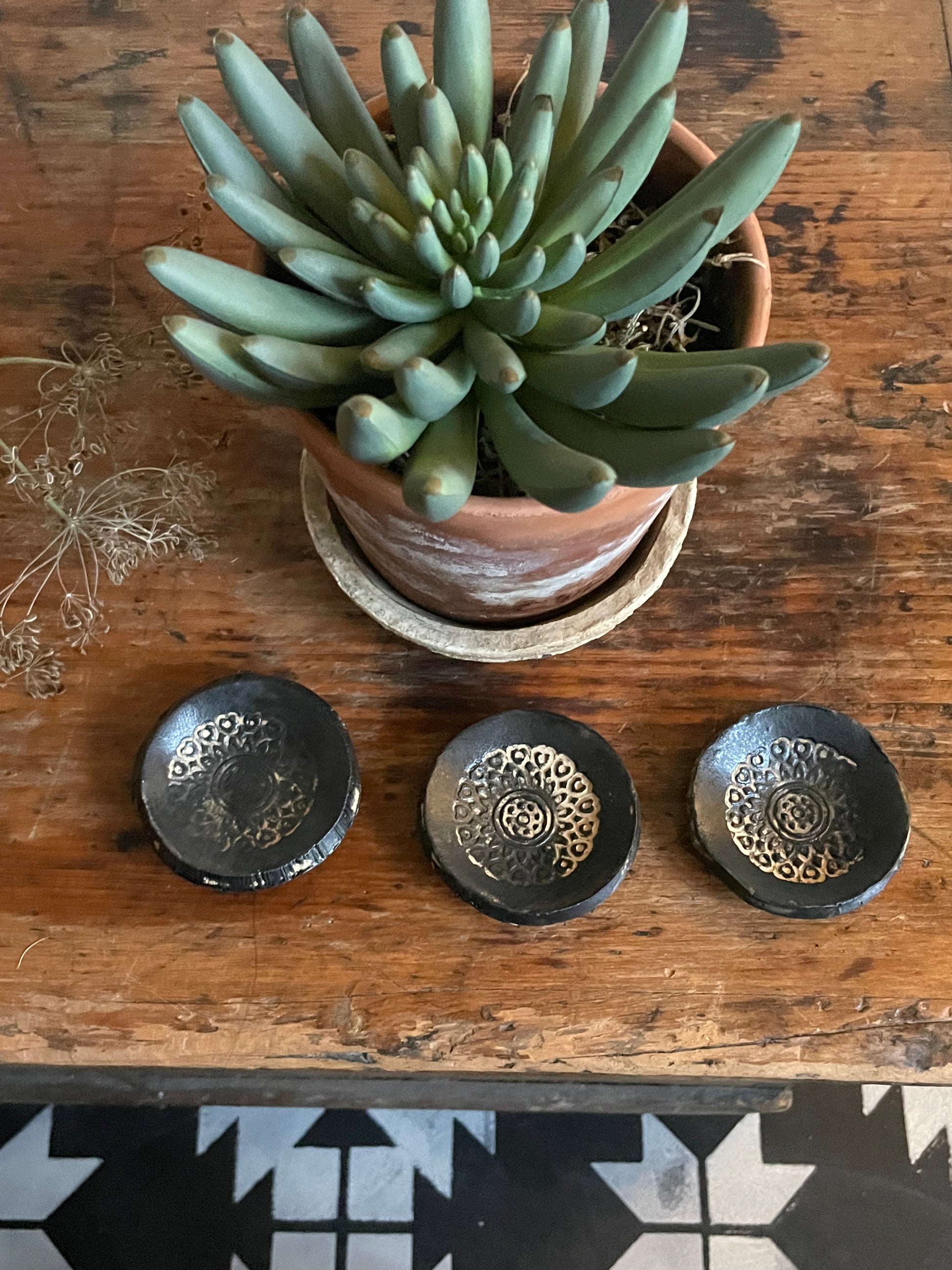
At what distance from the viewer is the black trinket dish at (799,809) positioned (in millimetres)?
562

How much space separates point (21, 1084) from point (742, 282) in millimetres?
782

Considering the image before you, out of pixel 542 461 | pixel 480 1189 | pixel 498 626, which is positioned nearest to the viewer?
pixel 542 461

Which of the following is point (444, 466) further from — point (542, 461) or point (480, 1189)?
point (480, 1189)

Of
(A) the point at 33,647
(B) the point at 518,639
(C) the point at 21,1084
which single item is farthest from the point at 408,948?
(C) the point at 21,1084

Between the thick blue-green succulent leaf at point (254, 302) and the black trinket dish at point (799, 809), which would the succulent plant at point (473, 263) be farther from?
the black trinket dish at point (799, 809)

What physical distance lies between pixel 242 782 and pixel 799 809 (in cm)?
33

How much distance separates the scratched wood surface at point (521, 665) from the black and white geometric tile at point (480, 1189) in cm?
57

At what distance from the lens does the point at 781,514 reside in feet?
2.10

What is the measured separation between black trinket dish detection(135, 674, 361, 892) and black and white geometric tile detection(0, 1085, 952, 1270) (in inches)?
24.7

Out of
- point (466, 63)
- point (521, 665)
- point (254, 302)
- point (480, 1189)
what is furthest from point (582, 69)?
point (480, 1189)

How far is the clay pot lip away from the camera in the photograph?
41 cm

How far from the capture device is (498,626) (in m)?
0.58

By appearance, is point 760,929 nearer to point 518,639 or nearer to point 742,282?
point 518,639

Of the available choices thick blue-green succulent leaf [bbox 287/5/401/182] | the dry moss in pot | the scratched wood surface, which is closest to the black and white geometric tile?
the scratched wood surface
